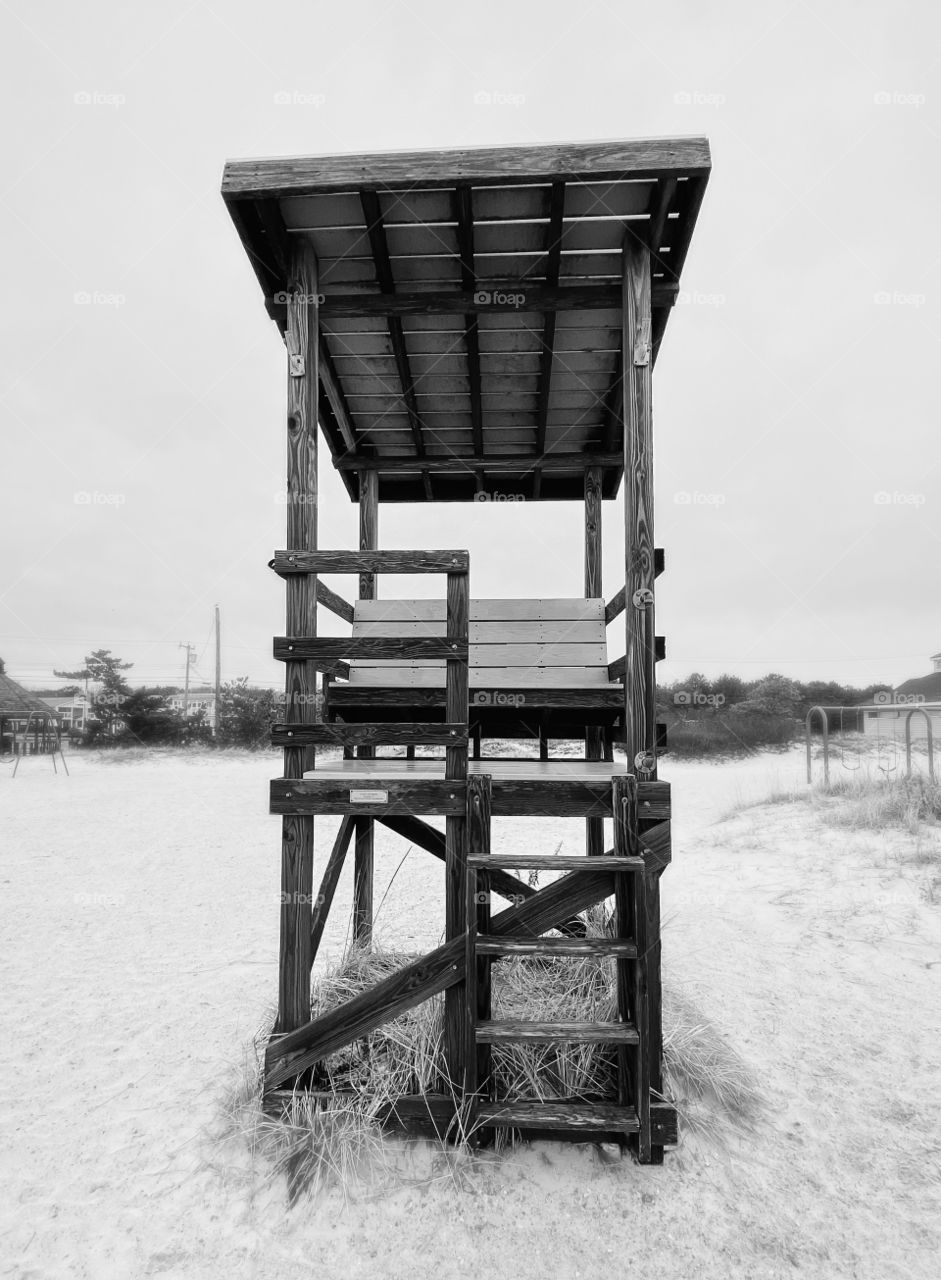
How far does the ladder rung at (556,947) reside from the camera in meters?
3.82

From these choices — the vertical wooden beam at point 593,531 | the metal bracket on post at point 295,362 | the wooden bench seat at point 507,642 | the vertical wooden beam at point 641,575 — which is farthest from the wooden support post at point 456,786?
the vertical wooden beam at point 593,531

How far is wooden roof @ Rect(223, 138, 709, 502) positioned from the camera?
4211mm

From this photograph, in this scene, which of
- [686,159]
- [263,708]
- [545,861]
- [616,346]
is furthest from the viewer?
[263,708]

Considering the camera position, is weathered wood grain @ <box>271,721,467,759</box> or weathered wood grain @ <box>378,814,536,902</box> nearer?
weathered wood grain @ <box>271,721,467,759</box>

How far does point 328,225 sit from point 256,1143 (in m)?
5.46

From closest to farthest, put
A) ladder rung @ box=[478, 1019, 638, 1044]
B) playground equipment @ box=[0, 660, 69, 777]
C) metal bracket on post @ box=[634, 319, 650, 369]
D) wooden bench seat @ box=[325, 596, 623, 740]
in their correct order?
ladder rung @ box=[478, 1019, 638, 1044]
metal bracket on post @ box=[634, 319, 650, 369]
wooden bench seat @ box=[325, 596, 623, 740]
playground equipment @ box=[0, 660, 69, 777]

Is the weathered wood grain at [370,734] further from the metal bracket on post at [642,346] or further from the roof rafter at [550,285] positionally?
the roof rafter at [550,285]

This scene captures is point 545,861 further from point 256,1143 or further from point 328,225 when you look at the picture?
point 328,225

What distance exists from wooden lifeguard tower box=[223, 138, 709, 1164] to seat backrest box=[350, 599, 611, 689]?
65mm

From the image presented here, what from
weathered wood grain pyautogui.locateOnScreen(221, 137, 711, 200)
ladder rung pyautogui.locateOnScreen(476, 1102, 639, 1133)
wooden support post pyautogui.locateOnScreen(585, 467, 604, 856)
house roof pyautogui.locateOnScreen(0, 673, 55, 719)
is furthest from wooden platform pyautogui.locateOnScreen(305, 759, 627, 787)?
house roof pyautogui.locateOnScreen(0, 673, 55, 719)

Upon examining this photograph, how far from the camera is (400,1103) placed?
4000 millimetres

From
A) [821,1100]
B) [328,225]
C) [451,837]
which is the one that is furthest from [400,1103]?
Result: [328,225]

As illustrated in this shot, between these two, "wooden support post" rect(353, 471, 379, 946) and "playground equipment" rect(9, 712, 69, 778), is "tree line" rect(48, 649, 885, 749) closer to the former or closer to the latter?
"playground equipment" rect(9, 712, 69, 778)

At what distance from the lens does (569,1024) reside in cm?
390
